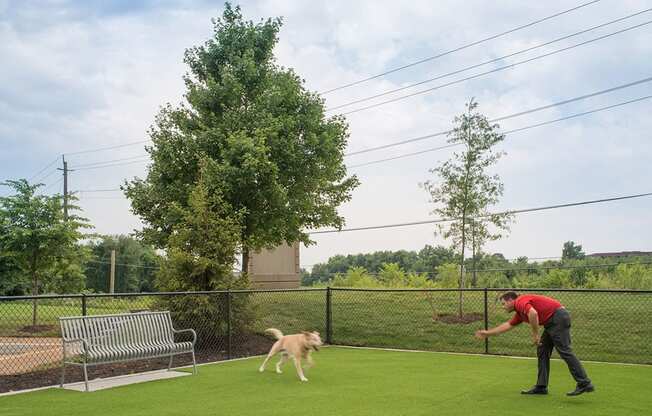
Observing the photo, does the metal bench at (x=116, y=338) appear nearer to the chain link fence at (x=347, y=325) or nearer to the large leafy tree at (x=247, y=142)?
the chain link fence at (x=347, y=325)

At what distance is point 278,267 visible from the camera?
30.9 metres

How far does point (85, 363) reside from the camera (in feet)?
29.5

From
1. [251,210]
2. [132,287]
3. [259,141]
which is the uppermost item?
Answer: [259,141]

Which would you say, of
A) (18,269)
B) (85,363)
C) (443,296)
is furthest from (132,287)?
(85,363)

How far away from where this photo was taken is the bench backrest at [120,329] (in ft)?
30.7

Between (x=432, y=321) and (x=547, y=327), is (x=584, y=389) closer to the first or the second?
(x=547, y=327)

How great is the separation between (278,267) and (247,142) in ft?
49.4

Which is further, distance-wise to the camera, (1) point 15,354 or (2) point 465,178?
(2) point 465,178

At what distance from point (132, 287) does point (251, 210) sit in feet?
175

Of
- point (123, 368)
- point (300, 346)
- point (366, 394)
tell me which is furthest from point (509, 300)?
point (123, 368)

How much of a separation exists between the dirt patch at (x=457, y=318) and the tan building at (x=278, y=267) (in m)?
13.3

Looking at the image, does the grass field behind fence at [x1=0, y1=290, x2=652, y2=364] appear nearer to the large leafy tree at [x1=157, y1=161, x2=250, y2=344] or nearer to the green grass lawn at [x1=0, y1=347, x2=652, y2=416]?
the large leafy tree at [x1=157, y1=161, x2=250, y2=344]

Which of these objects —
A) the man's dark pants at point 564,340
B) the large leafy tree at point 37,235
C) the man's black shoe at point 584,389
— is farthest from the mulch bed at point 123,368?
the large leafy tree at point 37,235

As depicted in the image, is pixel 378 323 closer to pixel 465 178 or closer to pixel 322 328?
pixel 322 328
